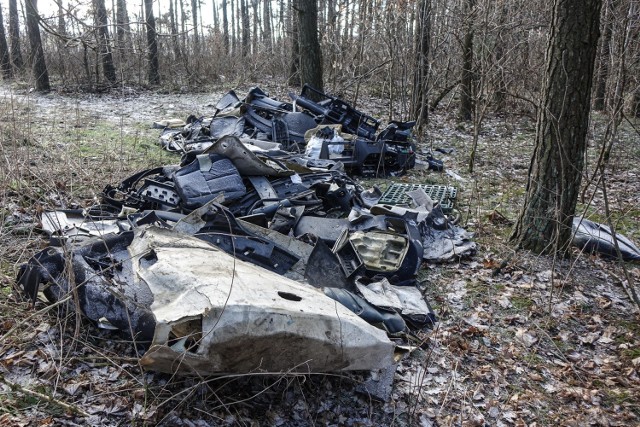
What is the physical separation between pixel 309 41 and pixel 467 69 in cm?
414

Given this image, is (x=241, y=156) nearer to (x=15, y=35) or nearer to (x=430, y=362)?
(x=430, y=362)

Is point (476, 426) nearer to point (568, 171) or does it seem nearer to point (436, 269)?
point (436, 269)

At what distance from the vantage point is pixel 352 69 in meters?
14.2

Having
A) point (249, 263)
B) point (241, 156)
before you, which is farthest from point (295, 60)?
point (249, 263)

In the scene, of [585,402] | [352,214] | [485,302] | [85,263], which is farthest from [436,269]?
[85,263]

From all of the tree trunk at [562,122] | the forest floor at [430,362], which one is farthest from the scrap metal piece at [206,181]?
the tree trunk at [562,122]

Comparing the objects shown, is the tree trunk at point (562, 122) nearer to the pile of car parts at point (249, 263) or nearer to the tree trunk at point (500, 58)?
the pile of car parts at point (249, 263)

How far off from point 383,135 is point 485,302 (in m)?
4.68

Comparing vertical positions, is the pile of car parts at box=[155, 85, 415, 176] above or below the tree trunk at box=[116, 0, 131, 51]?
below

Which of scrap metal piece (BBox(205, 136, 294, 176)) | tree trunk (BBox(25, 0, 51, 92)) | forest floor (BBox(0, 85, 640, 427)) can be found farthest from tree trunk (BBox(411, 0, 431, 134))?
tree trunk (BBox(25, 0, 51, 92))

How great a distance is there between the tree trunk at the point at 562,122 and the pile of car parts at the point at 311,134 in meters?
3.36

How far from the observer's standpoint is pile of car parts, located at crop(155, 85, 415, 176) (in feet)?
27.1

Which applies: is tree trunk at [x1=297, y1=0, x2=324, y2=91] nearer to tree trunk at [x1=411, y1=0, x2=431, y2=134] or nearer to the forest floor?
tree trunk at [x1=411, y1=0, x2=431, y2=134]

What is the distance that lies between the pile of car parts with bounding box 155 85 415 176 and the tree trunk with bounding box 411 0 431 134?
74.7 inches
